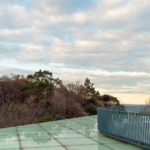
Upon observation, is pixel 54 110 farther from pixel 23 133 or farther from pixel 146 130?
pixel 146 130

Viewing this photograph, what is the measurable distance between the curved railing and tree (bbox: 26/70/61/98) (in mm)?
27203

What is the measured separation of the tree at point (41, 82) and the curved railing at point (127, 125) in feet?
89.2

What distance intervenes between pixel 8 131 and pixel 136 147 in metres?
6.33

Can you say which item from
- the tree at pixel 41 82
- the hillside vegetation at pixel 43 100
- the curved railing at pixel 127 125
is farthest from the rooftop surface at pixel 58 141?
the tree at pixel 41 82

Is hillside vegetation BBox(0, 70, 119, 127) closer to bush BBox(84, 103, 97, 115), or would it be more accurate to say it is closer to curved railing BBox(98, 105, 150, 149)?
bush BBox(84, 103, 97, 115)

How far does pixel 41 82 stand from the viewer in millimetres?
44688

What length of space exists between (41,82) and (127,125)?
35597mm

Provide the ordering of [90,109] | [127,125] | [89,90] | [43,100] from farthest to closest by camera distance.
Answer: [89,90] → [90,109] → [43,100] → [127,125]

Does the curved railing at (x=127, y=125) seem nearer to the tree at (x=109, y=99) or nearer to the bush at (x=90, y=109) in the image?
the bush at (x=90, y=109)

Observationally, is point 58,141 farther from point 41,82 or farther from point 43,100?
point 41,82

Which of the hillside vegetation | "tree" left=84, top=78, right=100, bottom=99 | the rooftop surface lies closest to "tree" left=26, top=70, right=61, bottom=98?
the hillside vegetation

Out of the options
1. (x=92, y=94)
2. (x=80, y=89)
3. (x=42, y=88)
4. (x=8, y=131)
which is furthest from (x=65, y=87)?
(x=8, y=131)

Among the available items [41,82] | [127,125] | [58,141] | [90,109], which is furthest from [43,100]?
Result: [127,125]

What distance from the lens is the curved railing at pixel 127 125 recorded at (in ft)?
29.4
